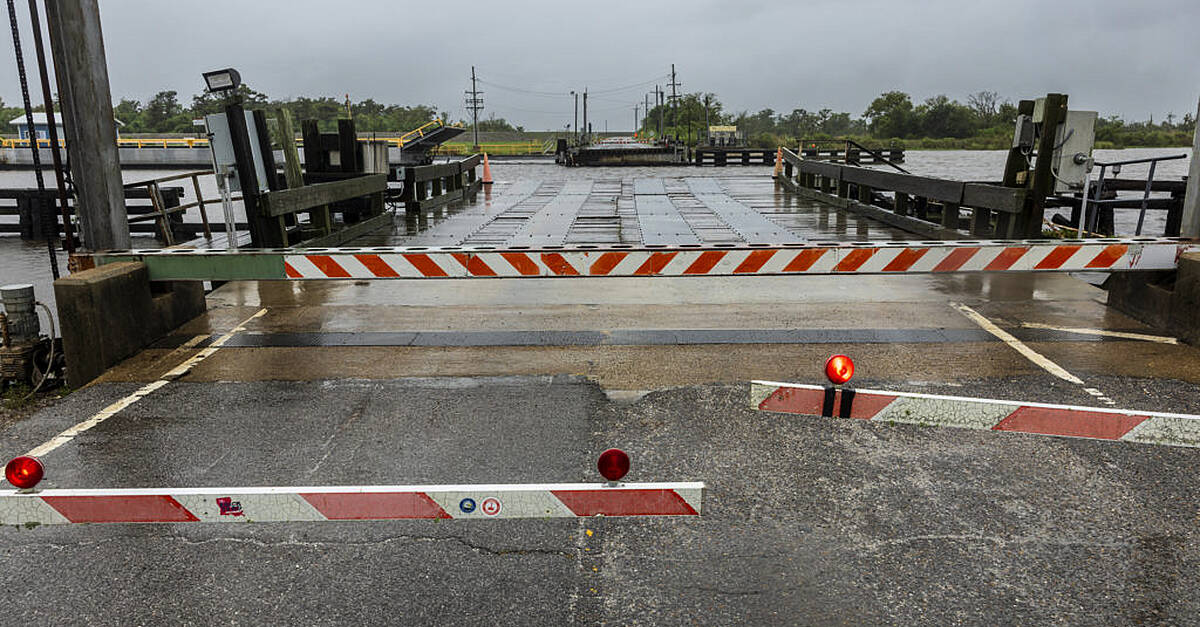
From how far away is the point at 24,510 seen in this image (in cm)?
291

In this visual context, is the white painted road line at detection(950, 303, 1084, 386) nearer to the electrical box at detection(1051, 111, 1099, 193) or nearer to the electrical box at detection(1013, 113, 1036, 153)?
the electrical box at detection(1051, 111, 1099, 193)

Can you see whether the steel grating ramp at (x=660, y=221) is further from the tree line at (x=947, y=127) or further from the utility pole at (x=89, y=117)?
the tree line at (x=947, y=127)

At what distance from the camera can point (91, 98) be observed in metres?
6.91

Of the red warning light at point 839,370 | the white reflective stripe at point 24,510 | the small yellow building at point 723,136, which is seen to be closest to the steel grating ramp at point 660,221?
the red warning light at point 839,370

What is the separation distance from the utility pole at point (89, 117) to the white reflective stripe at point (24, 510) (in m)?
4.83

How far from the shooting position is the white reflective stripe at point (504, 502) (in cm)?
300

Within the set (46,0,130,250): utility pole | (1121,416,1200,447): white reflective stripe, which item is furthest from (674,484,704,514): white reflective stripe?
(46,0,130,250): utility pole

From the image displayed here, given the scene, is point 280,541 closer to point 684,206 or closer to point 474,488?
point 474,488

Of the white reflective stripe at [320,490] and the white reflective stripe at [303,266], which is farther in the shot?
the white reflective stripe at [303,266]

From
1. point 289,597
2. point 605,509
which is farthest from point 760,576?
point 289,597

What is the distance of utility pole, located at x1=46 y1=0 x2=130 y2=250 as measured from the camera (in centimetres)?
674

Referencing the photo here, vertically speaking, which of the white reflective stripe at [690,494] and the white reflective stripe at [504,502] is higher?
the white reflective stripe at [690,494]

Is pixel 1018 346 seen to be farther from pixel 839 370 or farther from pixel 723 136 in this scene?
pixel 723 136

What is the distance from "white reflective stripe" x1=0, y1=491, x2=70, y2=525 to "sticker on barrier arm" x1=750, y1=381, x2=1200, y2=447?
2.89 m
